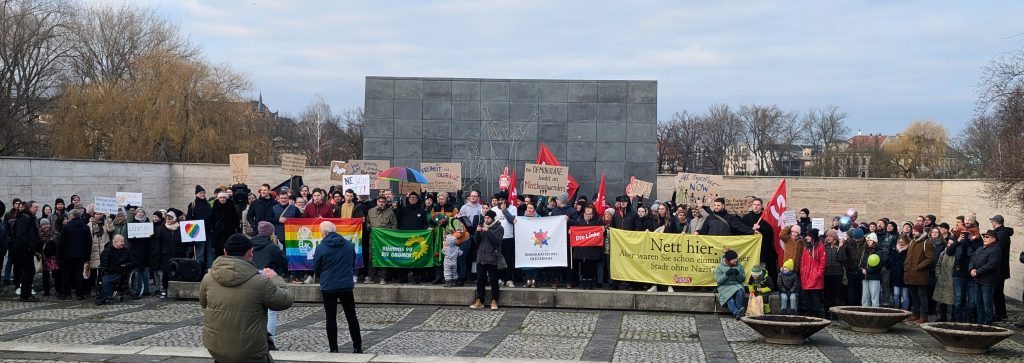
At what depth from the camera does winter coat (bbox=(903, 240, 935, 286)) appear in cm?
1616

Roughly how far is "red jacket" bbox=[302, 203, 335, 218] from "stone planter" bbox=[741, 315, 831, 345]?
8.48 m

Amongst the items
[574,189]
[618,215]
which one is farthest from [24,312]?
[574,189]

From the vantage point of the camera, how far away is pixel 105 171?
33062 millimetres

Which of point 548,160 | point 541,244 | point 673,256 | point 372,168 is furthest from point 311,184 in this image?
point 673,256

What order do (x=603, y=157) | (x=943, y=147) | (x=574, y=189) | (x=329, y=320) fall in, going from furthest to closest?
1. (x=943, y=147)
2. (x=603, y=157)
3. (x=574, y=189)
4. (x=329, y=320)

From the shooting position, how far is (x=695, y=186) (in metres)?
21.1

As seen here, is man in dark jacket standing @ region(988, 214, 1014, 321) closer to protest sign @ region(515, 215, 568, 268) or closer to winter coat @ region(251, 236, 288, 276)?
protest sign @ region(515, 215, 568, 268)

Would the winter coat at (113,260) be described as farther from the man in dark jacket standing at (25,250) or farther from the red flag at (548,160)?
the red flag at (548,160)

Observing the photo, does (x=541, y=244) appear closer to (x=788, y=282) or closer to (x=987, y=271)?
(x=788, y=282)

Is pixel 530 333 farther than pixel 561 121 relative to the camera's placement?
No

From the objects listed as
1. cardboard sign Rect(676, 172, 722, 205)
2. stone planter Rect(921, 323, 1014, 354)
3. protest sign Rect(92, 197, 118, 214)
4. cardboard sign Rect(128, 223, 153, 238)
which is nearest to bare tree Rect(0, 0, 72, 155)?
protest sign Rect(92, 197, 118, 214)

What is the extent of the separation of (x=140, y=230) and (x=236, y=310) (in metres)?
11.0

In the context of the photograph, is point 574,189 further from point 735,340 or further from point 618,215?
point 735,340

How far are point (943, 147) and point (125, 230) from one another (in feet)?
239
